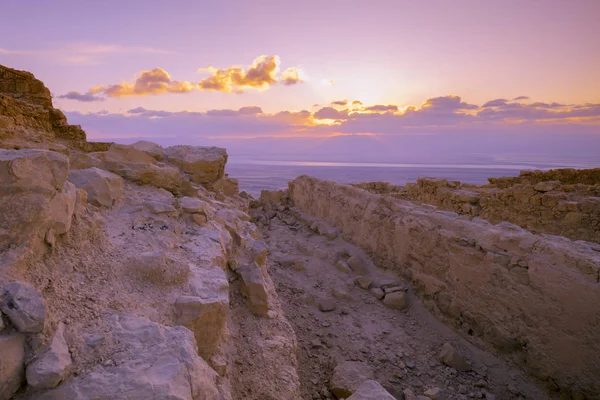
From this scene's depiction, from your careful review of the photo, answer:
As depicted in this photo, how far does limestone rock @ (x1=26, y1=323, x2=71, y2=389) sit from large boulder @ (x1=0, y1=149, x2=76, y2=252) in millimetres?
579

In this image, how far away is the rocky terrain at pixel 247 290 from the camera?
1465 millimetres

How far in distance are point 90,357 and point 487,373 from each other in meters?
3.44

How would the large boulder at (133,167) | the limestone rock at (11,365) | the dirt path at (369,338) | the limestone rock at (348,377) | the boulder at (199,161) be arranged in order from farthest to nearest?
the boulder at (199,161) → the large boulder at (133,167) → the dirt path at (369,338) → the limestone rock at (348,377) → the limestone rock at (11,365)

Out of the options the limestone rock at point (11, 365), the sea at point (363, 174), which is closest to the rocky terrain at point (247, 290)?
the limestone rock at point (11, 365)

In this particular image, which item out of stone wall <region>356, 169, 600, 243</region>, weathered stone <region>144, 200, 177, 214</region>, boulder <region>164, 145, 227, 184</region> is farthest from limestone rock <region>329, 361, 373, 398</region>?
stone wall <region>356, 169, 600, 243</region>

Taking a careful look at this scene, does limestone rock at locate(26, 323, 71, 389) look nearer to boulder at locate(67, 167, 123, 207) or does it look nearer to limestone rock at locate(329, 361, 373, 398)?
boulder at locate(67, 167, 123, 207)

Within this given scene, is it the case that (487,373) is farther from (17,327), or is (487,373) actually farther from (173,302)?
(17,327)

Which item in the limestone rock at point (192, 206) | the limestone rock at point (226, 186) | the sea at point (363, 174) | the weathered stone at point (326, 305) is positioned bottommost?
the sea at point (363, 174)

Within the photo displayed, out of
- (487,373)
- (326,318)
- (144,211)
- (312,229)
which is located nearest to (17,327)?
(144,211)

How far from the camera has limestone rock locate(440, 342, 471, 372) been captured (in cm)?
352

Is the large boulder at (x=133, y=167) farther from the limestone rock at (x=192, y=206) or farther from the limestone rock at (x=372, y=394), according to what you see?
the limestone rock at (x=372, y=394)

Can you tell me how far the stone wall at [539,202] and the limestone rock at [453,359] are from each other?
384cm

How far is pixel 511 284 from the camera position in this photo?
3459 millimetres

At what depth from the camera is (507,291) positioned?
3.50 m
